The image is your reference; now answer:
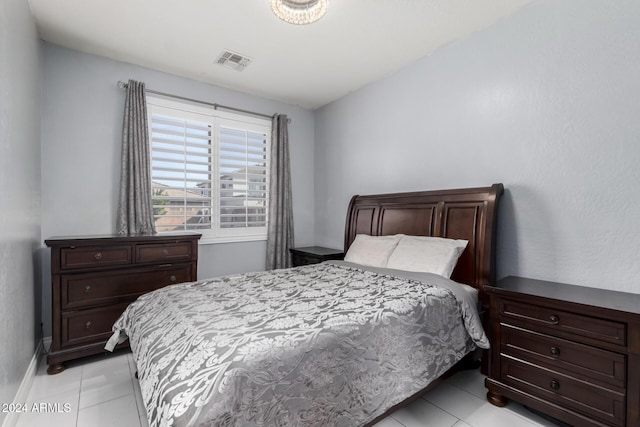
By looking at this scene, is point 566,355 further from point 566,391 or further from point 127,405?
point 127,405

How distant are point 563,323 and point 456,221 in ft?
3.45

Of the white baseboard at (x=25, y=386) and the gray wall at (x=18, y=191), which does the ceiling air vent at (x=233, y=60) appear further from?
the white baseboard at (x=25, y=386)

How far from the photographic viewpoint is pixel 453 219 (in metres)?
2.57

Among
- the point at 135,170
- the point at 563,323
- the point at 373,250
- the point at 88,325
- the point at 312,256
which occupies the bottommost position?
the point at 88,325

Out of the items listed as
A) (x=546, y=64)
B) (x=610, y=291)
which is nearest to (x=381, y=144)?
(x=546, y=64)

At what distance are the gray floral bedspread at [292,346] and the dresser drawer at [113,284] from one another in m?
0.69

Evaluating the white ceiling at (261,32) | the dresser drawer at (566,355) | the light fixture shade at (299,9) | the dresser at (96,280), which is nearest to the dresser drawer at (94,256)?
the dresser at (96,280)

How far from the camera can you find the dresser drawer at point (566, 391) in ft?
4.98

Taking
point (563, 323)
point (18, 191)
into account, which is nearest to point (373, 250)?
point (563, 323)

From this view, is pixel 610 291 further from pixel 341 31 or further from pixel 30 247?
pixel 30 247

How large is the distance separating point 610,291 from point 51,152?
4.47 metres

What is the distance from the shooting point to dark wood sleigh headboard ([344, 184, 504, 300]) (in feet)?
7.51

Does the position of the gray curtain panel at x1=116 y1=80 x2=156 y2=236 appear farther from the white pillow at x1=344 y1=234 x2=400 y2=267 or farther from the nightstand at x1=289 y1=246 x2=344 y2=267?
the white pillow at x1=344 y1=234 x2=400 y2=267

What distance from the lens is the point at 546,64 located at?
216 cm
